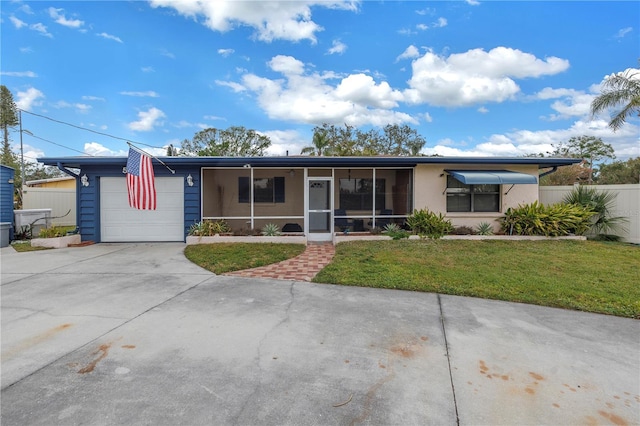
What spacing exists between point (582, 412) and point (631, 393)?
27.7 inches

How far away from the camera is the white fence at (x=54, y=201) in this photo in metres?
15.1

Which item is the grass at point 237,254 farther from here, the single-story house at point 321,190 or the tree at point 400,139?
the tree at point 400,139

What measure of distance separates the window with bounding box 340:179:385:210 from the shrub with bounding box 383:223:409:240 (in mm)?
1118

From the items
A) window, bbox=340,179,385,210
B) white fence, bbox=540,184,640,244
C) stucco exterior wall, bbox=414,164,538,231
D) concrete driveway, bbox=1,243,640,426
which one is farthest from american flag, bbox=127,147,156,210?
white fence, bbox=540,184,640,244

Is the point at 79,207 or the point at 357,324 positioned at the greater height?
the point at 79,207

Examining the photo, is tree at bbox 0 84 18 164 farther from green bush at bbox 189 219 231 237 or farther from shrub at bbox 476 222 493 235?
shrub at bbox 476 222 493 235

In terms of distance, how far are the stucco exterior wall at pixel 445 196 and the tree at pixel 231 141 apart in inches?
871

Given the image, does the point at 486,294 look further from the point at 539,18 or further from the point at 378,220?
the point at 539,18

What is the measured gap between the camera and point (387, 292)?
5566 mm

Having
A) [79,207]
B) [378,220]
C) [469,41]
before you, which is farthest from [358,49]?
[79,207]

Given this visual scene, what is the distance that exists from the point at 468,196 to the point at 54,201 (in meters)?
19.3

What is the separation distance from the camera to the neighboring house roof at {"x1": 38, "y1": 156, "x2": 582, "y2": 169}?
10.1m

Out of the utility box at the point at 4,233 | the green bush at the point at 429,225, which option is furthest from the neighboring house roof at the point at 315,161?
the utility box at the point at 4,233

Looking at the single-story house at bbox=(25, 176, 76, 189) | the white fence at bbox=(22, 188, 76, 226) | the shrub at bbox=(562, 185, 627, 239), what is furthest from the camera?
the single-story house at bbox=(25, 176, 76, 189)
